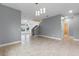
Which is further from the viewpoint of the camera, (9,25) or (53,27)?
Answer: (53,27)

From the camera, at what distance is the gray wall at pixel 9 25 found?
6.39m

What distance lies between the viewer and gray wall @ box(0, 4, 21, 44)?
6.39 meters

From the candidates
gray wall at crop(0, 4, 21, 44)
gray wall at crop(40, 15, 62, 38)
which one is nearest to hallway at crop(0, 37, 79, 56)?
gray wall at crop(0, 4, 21, 44)

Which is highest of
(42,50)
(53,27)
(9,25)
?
(9,25)

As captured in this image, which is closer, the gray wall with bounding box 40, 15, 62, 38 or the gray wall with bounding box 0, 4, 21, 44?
the gray wall with bounding box 0, 4, 21, 44

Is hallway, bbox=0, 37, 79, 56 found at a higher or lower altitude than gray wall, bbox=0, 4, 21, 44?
lower

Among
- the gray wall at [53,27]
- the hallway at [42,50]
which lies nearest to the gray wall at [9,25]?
the hallway at [42,50]

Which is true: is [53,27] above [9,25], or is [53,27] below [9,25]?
below

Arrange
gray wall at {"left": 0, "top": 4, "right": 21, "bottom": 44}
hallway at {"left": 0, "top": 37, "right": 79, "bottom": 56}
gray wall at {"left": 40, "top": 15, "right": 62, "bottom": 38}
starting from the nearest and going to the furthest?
hallway at {"left": 0, "top": 37, "right": 79, "bottom": 56} < gray wall at {"left": 0, "top": 4, "right": 21, "bottom": 44} < gray wall at {"left": 40, "top": 15, "right": 62, "bottom": 38}

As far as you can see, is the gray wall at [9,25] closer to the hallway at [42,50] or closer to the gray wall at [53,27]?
the hallway at [42,50]

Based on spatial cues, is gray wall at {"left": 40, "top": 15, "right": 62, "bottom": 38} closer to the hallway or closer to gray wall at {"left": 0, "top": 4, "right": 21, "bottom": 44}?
the hallway

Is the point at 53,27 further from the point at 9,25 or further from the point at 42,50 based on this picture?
the point at 42,50

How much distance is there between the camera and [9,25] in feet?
22.9

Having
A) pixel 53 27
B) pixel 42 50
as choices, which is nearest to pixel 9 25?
pixel 42 50
